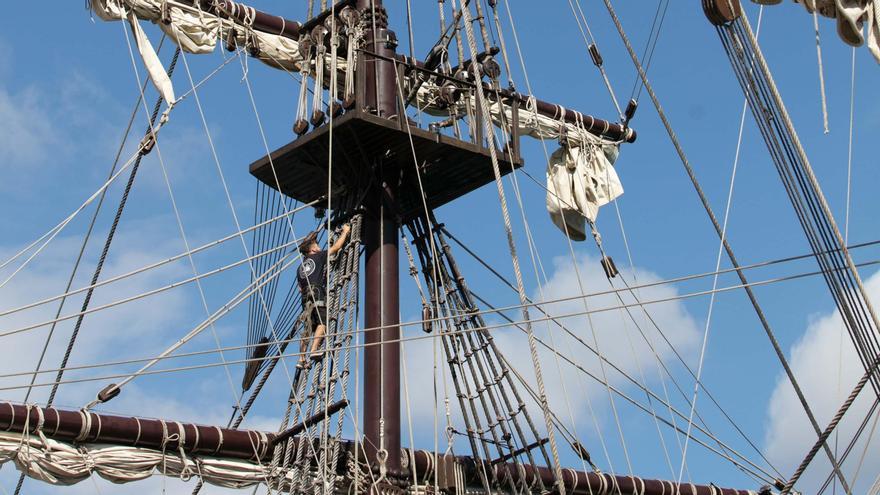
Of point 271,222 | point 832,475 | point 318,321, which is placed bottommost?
point 832,475

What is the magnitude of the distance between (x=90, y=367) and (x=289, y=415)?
8.63ft

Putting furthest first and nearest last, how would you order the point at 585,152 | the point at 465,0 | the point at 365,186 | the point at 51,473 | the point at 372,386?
1. the point at 585,152
2. the point at 465,0
3. the point at 365,186
4. the point at 372,386
5. the point at 51,473

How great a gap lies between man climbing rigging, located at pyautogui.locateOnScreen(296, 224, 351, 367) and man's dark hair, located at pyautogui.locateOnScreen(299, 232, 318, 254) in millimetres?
63

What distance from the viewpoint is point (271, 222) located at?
13.5 m

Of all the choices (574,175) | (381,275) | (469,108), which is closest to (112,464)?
(381,275)

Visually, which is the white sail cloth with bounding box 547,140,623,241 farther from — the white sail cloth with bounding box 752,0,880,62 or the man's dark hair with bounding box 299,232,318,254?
the white sail cloth with bounding box 752,0,880,62

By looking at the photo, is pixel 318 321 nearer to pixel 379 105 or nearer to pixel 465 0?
pixel 379 105

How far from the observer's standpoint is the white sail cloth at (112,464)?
37.7ft

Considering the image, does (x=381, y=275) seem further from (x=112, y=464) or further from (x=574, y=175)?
(x=574, y=175)

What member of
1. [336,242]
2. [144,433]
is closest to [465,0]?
[336,242]

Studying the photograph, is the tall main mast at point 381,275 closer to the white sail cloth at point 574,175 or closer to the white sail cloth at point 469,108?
the white sail cloth at point 469,108

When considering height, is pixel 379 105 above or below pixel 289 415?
above

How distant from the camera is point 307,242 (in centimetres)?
1330

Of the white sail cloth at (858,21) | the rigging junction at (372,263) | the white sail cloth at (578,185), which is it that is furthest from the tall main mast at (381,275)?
the white sail cloth at (858,21)
